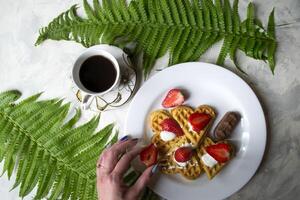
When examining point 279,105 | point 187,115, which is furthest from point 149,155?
point 279,105

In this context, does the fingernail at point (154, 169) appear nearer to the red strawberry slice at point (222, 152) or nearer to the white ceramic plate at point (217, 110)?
the white ceramic plate at point (217, 110)

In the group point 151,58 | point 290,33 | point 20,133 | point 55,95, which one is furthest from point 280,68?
point 20,133

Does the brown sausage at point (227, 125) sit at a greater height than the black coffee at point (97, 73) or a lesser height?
lesser

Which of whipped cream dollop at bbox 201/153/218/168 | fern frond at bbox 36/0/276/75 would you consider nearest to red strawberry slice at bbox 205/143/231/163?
whipped cream dollop at bbox 201/153/218/168

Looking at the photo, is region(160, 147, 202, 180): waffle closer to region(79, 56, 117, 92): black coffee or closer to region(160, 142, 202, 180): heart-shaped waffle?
region(160, 142, 202, 180): heart-shaped waffle

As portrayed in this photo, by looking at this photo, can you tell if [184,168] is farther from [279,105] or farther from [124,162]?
[279,105]

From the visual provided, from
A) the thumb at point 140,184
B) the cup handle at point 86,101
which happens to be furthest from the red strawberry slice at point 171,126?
the cup handle at point 86,101
